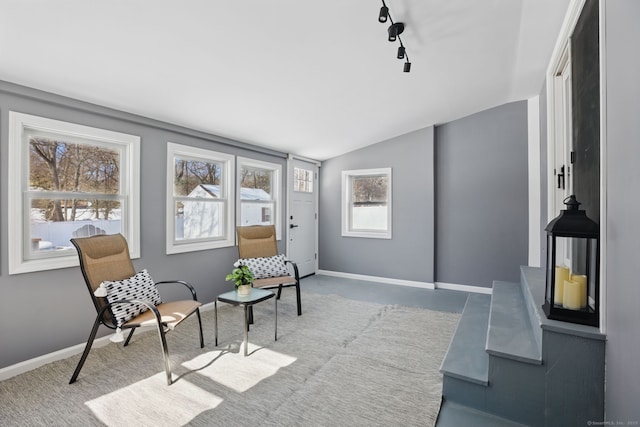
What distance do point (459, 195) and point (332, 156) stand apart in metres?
2.36

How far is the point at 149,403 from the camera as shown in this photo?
1.98 metres

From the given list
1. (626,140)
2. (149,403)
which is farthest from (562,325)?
(149,403)

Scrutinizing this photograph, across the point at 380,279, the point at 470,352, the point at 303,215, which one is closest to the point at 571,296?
the point at 470,352

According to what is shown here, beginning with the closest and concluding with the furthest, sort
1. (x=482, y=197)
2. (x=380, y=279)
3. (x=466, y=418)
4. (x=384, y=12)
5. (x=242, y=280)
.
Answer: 1. (x=466, y=418)
2. (x=384, y=12)
3. (x=242, y=280)
4. (x=482, y=197)
5. (x=380, y=279)

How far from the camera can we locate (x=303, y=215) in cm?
568

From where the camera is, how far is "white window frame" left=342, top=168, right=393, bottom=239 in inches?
208

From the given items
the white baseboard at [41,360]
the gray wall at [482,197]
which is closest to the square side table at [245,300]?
the white baseboard at [41,360]

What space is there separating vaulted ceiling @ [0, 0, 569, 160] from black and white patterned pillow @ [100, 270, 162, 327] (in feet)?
5.42

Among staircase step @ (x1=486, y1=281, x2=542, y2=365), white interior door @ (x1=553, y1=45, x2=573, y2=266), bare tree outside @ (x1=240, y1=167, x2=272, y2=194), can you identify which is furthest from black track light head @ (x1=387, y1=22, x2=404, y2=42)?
bare tree outside @ (x1=240, y1=167, x2=272, y2=194)

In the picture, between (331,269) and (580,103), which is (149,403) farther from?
(331,269)

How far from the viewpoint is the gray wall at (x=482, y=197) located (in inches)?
173

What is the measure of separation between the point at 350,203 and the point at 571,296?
13.8 ft

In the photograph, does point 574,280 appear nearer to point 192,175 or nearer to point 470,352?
point 470,352

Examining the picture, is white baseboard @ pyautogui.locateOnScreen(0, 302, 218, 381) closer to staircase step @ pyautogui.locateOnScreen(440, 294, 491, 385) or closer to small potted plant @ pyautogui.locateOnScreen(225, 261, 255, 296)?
small potted plant @ pyautogui.locateOnScreen(225, 261, 255, 296)
